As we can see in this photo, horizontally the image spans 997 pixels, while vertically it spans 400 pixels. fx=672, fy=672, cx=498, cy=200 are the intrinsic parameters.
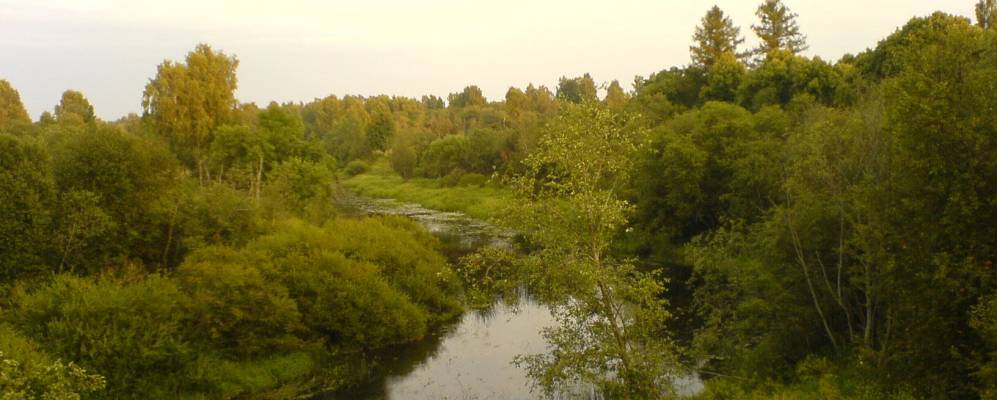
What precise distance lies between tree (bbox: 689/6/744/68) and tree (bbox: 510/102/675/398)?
204ft

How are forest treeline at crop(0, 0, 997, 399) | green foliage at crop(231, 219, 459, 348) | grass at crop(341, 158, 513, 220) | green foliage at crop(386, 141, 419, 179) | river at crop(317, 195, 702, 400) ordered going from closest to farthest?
forest treeline at crop(0, 0, 997, 399)
river at crop(317, 195, 702, 400)
green foliage at crop(231, 219, 459, 348)
grass at crop(341, 158, 513, 220)
green foliage at crop(386, 141, 419, 179)

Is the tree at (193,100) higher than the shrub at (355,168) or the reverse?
higher

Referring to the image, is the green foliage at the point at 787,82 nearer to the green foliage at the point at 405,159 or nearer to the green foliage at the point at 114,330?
the green foliage at the point at 114,330

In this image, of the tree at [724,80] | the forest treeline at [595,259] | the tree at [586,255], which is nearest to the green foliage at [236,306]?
the forest treeline at [595,259]

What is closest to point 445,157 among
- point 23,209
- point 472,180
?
point 472,180

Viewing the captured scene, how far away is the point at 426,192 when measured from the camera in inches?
3337

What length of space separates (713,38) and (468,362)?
59040mm

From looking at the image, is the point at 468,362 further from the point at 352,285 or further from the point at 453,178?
the point at 453,178

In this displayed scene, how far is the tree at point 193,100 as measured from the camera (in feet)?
142

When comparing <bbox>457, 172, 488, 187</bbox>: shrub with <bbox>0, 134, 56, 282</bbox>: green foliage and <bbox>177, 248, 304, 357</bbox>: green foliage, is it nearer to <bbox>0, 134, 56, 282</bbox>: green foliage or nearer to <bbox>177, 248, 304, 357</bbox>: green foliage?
<bbox>177, 248, 304, 357</bbox>: green foliage

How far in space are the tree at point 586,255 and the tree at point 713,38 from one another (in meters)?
62.1

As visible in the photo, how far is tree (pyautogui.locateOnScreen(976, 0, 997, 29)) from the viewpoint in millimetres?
51938

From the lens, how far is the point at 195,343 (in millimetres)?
23031

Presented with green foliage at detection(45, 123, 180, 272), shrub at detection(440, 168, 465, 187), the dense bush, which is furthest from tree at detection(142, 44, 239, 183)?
shrub at detection(440, 168, 465, 187)
